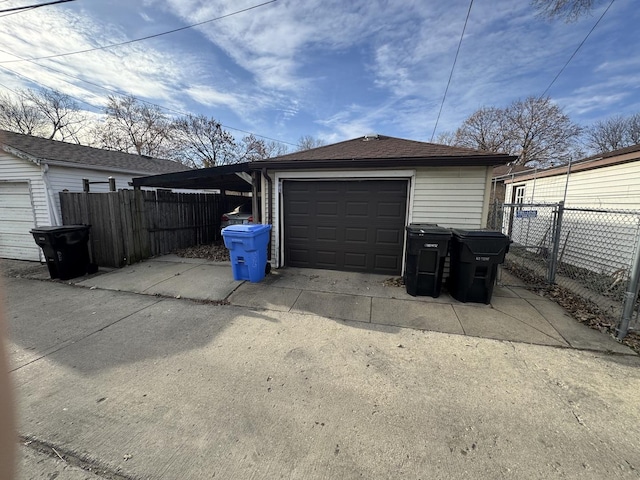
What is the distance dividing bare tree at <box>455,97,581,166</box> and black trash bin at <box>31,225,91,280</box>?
2849 centimetres

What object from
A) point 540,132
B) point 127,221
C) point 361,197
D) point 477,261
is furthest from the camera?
point 540,132

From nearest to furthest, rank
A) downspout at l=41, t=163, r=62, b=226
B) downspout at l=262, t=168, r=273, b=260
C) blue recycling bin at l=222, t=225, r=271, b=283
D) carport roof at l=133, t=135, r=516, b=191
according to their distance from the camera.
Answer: carport roof at l=133, t=135, r=516, b=191, blue recycling bin at l=222, t=225, r=271, b=283, downspout at l=262, t=168, r=273, b=260, downspout at l=41, t=163, r=62, b=226

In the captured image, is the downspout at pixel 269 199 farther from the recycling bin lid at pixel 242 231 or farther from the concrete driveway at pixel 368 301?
the recycling bin lid at pixel 242 231

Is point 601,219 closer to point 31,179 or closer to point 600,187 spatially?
point 600,187

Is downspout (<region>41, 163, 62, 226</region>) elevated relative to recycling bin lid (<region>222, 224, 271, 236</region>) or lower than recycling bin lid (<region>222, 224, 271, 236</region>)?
elevated

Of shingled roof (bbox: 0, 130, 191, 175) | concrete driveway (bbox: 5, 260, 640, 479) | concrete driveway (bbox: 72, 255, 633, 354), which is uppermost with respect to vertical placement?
shingled roof (bbox: 0, 130, 191, 175)

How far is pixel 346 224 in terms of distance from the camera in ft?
19.8

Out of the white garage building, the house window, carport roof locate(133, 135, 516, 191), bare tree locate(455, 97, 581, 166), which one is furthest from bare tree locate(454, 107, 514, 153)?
the white garage building

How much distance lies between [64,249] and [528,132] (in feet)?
101

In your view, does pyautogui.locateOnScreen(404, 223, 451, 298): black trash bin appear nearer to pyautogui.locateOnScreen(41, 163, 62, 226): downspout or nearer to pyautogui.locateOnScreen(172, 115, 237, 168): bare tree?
pyautogui.locateOnScreen(41, 163, 62, 226): downspout

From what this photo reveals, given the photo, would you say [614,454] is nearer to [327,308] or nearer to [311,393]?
[311,393]

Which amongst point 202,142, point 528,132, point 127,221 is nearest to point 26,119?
point 202,142

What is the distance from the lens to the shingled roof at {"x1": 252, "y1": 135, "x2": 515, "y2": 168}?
196 inches

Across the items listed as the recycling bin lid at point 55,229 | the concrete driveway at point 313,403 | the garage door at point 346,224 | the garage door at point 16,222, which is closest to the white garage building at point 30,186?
the garage door at point 16,222
